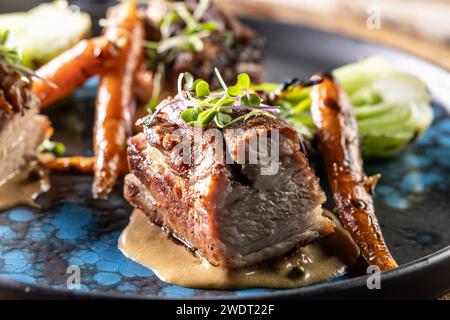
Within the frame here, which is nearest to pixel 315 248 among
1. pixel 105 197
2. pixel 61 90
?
pixel 105 197

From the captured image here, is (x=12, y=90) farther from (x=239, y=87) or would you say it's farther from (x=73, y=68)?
(x=239, y=87)

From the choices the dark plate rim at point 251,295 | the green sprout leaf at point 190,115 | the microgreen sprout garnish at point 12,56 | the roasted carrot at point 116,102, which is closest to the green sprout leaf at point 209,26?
the roasted carrot at point 116,102

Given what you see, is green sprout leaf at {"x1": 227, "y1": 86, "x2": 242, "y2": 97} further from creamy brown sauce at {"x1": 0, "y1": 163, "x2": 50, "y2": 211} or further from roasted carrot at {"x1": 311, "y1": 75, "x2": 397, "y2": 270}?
creamy brown sauce at {"x1": 0, "y1": 163, "x2": 50, "y2": 211}

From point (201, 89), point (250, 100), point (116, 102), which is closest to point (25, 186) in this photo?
point (116, 102)

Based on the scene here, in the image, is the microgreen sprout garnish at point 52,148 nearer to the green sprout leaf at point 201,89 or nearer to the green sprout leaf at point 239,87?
the green sprout leaf at point 201,89

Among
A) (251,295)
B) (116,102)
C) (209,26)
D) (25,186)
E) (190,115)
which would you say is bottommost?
(25,186)
